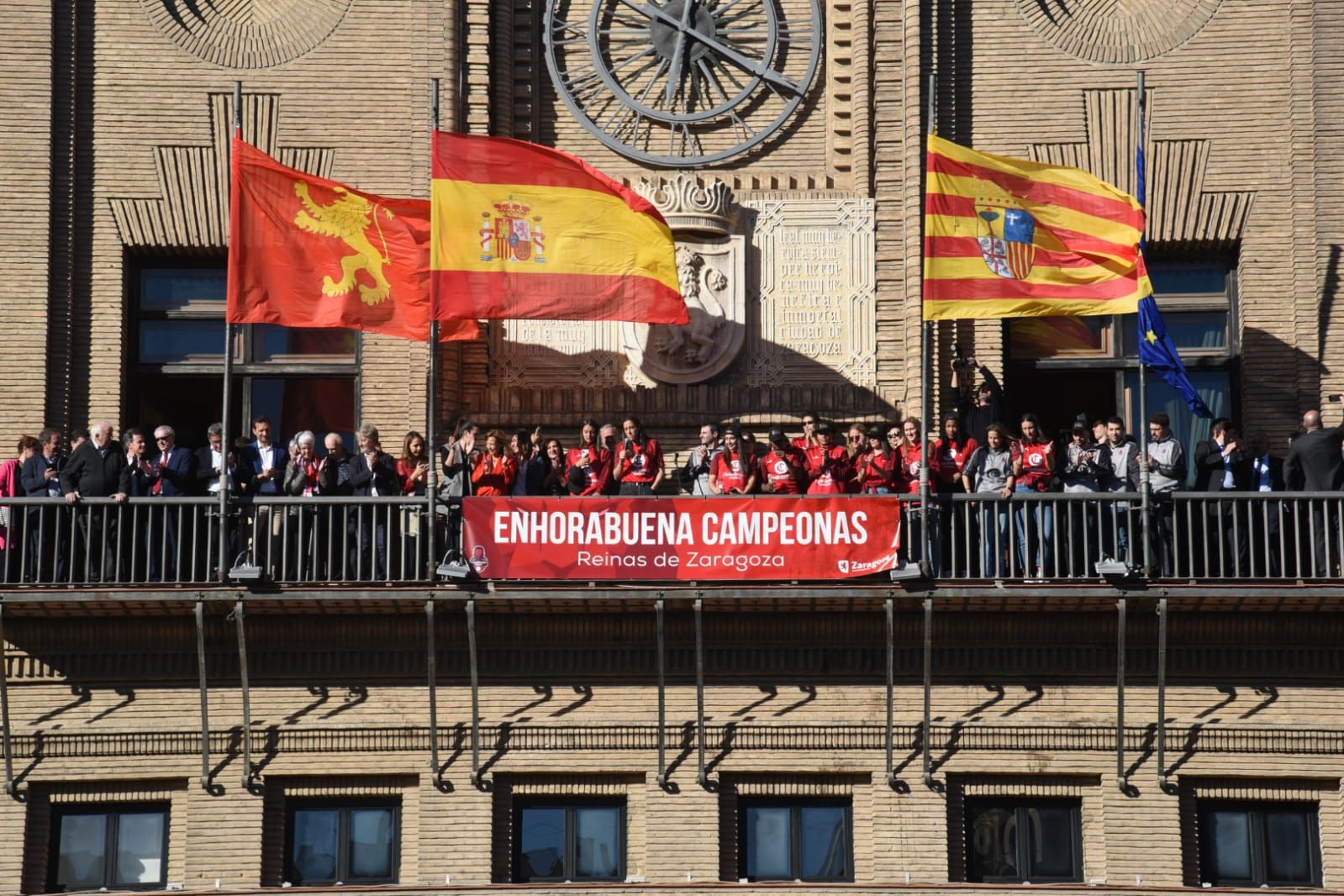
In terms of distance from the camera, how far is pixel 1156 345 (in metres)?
25.1

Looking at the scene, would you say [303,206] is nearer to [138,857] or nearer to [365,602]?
[365,602]

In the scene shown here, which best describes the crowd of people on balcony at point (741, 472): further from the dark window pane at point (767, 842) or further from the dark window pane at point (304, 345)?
the dark window pane at point (767, 842)

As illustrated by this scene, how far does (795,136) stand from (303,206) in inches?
228

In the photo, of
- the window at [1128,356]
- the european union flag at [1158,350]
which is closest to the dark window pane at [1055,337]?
the window at [1128,356]

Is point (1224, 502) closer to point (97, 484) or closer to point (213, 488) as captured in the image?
point (213, 488)

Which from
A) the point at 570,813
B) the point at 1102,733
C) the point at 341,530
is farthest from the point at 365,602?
the point at 1102,733

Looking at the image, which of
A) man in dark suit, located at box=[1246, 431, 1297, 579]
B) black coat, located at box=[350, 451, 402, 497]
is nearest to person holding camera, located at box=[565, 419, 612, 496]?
black coat, located at box=[350, 451, 402, 497]

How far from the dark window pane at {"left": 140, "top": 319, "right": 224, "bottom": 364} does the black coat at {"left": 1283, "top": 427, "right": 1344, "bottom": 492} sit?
1113 centimetres

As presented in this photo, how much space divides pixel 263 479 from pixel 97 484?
1602 millimetres

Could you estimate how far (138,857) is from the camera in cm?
2445

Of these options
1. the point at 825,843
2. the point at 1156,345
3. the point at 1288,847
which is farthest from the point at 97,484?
the point at 1288,847

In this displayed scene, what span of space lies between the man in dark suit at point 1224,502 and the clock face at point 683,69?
20.1ft

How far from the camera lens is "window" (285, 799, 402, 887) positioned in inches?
960

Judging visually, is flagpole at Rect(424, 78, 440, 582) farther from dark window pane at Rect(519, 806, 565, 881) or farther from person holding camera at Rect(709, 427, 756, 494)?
person holding camera at Rect(709, 427, 756, 494)
